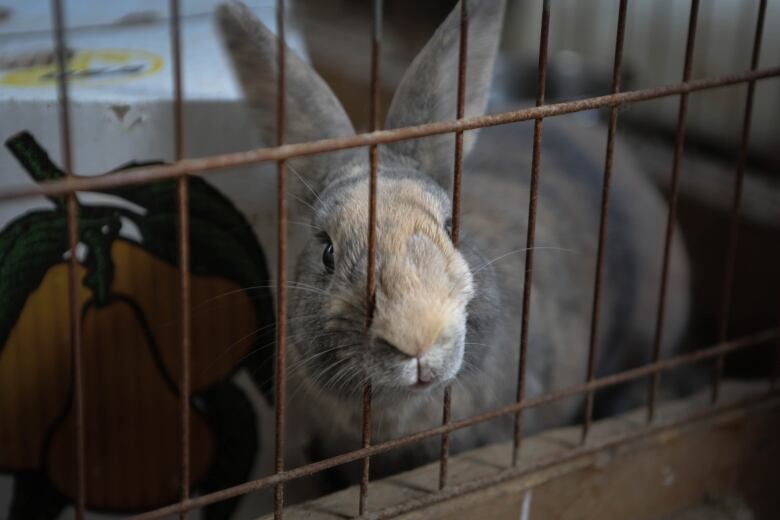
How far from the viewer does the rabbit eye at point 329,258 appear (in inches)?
65.9

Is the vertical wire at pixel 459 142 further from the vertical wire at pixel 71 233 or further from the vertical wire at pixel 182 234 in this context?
the vertical wire at pixel 71 233

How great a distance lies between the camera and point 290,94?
185 centimetres

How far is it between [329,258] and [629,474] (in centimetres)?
75

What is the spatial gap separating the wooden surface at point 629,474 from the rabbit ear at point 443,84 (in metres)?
0.55

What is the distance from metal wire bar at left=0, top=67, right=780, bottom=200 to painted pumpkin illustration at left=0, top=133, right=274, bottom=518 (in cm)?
40

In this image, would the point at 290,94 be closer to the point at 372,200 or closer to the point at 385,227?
the point at 385,227

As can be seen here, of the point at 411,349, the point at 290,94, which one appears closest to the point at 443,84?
the point at 290,94

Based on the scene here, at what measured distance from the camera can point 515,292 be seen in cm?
206

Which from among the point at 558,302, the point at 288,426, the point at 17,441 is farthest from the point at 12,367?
the point at 558,302

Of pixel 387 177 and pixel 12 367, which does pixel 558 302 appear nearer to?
pixel 387 177

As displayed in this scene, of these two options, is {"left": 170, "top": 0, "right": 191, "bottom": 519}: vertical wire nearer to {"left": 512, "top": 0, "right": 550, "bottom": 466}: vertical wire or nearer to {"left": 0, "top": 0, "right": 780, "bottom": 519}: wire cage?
{"left": 0, "top": 0, "right": 780, "bottom": 519}: wire cage

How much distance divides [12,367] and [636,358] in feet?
4.89

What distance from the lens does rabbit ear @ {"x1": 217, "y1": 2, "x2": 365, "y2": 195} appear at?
5.77 ft

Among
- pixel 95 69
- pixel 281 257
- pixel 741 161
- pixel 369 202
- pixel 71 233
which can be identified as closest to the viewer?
pixel 71 233
